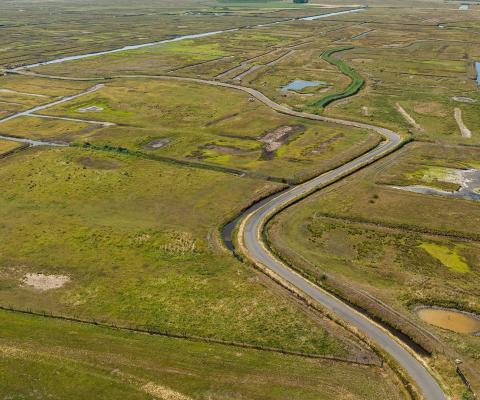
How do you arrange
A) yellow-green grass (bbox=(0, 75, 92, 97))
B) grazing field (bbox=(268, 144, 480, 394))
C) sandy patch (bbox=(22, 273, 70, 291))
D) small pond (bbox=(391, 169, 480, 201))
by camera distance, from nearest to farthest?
grazing field (bbox=(268, 144, 480, 394)), sandy patch (bbox=(22, 273, 70, 291)), small pond (bbox=(391, 169, 480, 201)), yellow-green grass (bbox=(0, 75, 92, 97))

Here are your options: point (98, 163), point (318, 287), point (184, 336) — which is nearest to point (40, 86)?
point (98, 163)

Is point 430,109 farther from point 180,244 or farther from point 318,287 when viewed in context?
point 180,244

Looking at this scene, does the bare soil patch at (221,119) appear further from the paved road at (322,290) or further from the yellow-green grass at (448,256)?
the yellow-green grass at (448,256)

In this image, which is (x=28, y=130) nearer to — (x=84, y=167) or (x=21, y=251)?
(x=84, y=167)

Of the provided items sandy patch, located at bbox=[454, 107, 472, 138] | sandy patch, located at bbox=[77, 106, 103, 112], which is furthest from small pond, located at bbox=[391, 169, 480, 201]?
sandy patch, located at bbox=[77, 106, 103, 112]

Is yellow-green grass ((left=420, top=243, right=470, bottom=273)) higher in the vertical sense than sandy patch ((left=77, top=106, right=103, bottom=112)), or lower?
lower

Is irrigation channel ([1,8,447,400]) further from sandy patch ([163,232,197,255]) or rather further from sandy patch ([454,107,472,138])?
sandy patch ([454,107,472,138])
